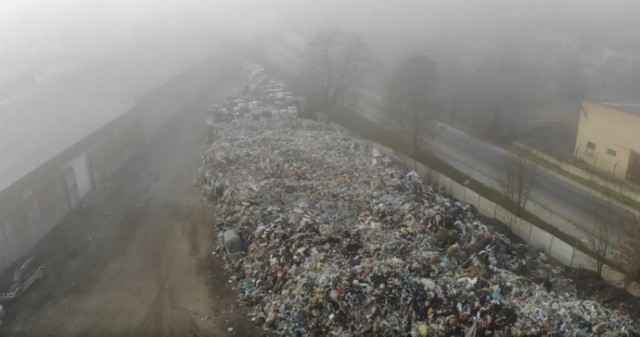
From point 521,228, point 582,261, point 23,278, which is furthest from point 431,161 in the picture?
point 23,278

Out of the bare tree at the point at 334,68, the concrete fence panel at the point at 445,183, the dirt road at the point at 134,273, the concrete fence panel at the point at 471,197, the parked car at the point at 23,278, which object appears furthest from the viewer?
the bare tree at the point at 334,68

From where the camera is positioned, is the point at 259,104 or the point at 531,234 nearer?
the point at 531,234

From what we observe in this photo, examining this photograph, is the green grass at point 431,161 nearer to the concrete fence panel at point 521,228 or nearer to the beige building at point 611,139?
the concrete fence panel at point 521,228

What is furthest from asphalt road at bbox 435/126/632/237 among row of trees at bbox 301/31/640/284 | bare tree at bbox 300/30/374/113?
bare tree at bbox 300/30/374/113

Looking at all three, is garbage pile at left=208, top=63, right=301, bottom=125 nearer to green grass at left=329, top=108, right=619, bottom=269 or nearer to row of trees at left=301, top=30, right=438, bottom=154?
row of trees at left=301, top=30, right=438, bottom=154

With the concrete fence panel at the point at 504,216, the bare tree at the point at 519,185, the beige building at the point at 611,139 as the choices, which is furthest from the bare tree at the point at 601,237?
the beige building at the point at 611,139

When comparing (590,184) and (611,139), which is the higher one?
(611,139)

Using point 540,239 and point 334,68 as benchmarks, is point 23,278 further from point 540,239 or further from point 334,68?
point 334,68
